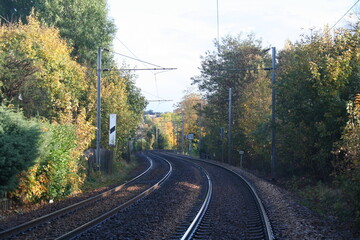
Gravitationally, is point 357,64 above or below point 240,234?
above

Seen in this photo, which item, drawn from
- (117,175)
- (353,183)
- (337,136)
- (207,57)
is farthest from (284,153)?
(207,57)

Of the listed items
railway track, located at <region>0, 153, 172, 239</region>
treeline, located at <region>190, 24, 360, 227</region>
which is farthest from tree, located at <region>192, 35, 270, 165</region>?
railway track, located at <region>0, 153, 172, 239</region>

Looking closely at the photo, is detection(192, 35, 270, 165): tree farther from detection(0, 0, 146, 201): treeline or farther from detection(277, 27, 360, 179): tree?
detection(277, 27, 360, 179): tree

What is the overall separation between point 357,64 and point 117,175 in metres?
16.3

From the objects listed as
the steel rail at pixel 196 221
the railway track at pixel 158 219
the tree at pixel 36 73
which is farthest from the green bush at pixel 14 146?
the steel rail at pixel 196 221

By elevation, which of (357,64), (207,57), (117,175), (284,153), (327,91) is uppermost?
(207,57)

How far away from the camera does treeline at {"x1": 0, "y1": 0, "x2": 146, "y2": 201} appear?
1333 cm

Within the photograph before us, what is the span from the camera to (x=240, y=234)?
32.7 ft

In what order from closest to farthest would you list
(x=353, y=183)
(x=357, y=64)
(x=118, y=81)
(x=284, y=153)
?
1. (x=353, y=183)
2. (x=357, y=64)
3. (x=284, y=153)
4. (x=118, y=81)

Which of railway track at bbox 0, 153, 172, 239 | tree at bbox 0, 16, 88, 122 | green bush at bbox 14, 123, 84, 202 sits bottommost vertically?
railway track at bbox 0, 153, 172, 239

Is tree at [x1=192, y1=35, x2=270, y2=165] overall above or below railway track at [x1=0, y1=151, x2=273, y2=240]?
above

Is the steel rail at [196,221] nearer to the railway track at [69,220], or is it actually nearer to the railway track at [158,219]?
the railway track at [158,219]

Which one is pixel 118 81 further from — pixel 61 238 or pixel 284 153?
pixel 61 238

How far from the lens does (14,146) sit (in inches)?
497
